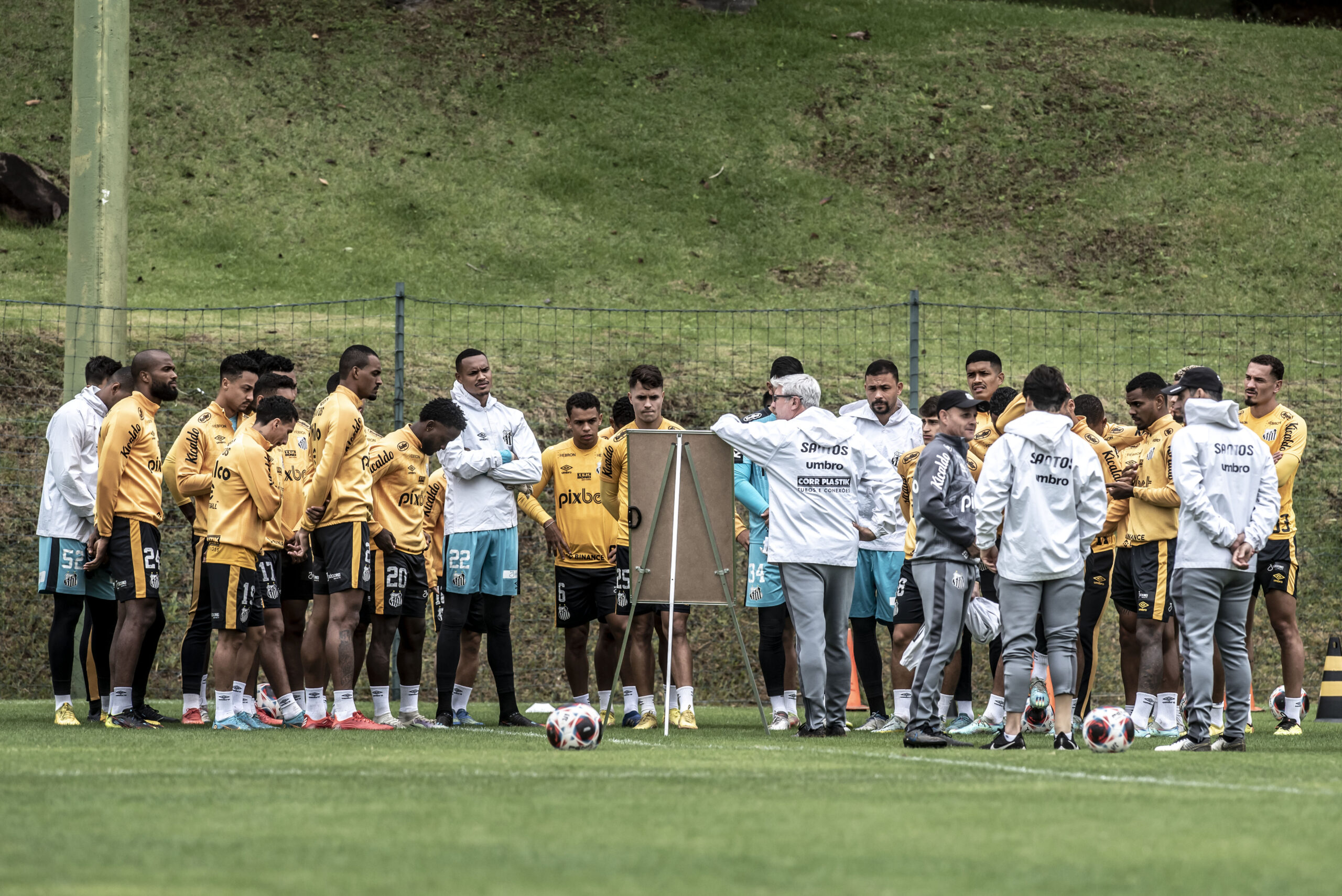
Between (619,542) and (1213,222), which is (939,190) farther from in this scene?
(619,542)

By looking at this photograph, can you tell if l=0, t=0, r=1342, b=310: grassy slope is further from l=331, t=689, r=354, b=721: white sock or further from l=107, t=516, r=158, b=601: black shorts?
l=331, t=689, r=354, b=721: white sock

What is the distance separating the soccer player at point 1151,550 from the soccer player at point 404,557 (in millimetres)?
4513

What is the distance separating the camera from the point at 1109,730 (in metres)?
8.07

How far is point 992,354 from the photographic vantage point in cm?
1106

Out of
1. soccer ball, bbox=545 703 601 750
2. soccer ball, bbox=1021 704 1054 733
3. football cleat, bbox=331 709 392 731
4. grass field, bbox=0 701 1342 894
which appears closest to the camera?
A: grass field, bbox=0 701 1342 894

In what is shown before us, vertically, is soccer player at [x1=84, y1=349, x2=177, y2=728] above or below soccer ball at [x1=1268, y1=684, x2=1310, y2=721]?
above

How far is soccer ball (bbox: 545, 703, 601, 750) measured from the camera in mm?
8078

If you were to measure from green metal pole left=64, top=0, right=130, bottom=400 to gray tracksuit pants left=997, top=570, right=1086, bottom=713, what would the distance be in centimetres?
767

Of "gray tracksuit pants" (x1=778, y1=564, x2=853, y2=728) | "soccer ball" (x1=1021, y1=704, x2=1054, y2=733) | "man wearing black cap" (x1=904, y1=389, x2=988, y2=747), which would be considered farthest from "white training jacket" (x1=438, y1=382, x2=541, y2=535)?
"soccer ball" (x1=1021, y1=704, x2=1054, y2=733)

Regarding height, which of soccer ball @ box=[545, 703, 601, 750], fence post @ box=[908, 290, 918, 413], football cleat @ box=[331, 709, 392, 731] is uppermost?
fence post @ box=[908, 290, 918, 413]

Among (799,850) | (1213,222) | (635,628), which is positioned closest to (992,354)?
(635,628)

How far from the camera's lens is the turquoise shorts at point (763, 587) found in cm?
1065

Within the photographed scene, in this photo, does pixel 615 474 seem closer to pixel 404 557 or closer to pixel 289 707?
pixel 404 557

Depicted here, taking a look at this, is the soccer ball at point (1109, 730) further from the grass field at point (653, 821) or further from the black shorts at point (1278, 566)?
the black shorts at point (1278, 566)
